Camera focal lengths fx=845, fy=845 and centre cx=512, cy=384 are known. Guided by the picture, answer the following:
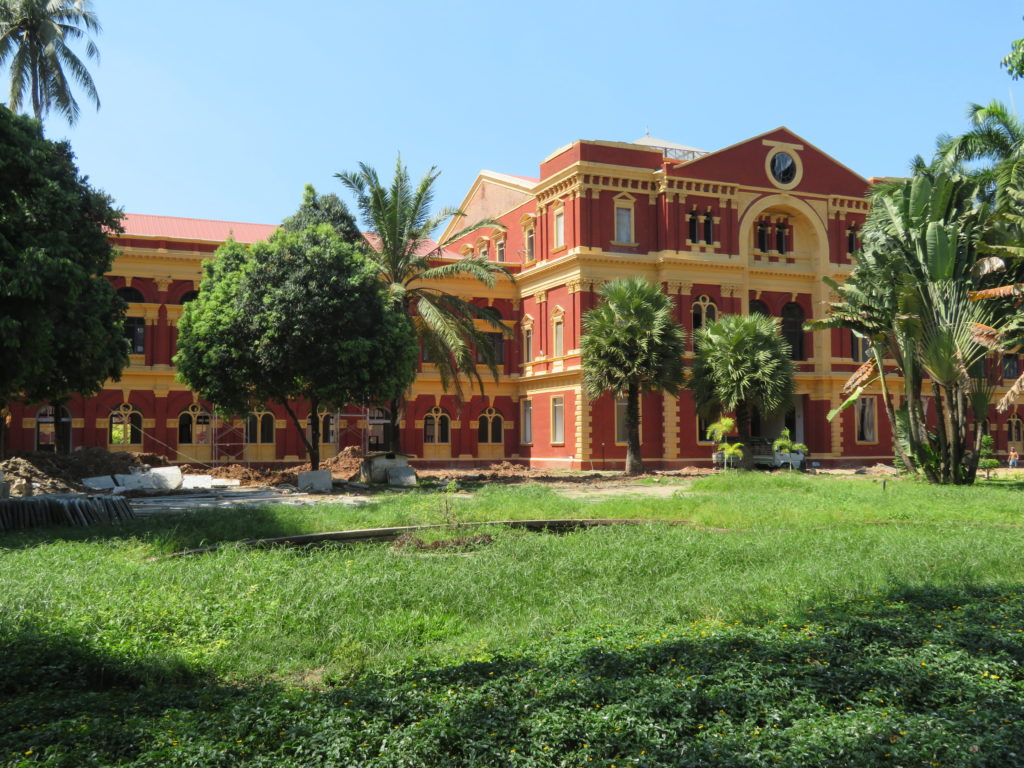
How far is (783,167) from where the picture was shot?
40.7 meters

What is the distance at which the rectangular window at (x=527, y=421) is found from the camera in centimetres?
4166

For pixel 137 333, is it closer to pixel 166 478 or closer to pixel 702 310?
pixel 166 478

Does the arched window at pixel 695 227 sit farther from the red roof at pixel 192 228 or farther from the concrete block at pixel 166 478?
the concrete block at pixel 166 478

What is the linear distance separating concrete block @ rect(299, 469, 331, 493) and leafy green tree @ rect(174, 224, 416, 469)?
1.64m

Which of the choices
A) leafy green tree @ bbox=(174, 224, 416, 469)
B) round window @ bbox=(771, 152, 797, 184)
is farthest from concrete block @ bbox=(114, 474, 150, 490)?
round window @ bbox=(771, 152, 797, 184)

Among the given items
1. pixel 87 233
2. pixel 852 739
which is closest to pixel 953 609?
pixel 852 739

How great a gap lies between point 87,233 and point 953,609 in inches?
776

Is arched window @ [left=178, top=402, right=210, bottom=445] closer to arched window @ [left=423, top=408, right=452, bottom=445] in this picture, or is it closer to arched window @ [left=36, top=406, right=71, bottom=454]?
arched window @ [left=36, top=406, right=71, bottom=454]

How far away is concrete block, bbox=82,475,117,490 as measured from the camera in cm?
2395

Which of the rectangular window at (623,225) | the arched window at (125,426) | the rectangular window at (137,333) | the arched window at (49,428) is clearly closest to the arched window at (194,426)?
the arched window at (125,426)

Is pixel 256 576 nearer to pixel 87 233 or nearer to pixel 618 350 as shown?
pixel 87 233

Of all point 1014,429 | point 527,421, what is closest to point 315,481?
point 527,421

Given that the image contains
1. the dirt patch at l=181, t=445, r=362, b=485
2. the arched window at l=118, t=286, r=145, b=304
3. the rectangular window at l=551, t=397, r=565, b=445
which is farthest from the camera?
the arched window at l=118, t=286, r=145, b=304

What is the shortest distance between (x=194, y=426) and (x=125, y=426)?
2926 millimetres
